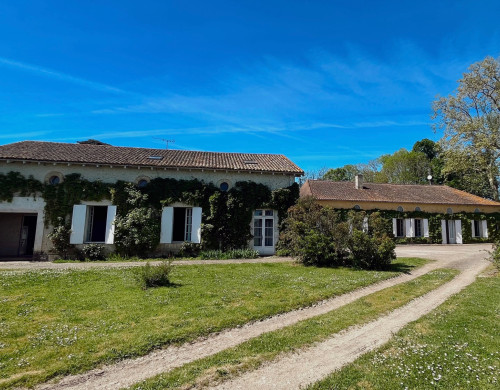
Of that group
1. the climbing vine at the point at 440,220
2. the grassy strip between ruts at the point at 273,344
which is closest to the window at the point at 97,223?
the grassy strip between ruts at the point at 273,344

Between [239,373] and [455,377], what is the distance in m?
2.78

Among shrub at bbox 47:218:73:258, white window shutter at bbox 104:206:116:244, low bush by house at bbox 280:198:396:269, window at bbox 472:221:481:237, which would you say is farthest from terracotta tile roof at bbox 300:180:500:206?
shrub at bbox 47:218:73:258

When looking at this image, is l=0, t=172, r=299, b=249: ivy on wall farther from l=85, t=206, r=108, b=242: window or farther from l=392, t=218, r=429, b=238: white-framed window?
l=392, t=218, r=429, b=238: white-framed window

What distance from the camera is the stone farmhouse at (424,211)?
24328 mm

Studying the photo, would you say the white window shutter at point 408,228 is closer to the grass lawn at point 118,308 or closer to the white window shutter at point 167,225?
the grass lawn at point 118,308

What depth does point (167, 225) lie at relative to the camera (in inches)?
609

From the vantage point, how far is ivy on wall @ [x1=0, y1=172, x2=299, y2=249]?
14734 mm

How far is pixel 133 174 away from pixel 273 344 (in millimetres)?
13738

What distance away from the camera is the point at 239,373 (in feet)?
12.0

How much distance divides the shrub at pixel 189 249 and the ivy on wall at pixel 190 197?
60cm

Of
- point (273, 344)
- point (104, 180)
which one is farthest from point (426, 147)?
point (273, 344)

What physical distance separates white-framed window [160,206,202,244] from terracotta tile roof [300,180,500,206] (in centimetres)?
1141

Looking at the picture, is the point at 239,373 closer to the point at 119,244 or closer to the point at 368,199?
the point at 119,244

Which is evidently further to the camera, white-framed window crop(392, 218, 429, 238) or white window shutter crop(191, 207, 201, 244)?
white-framed window crop(392, 218, 429, 238)
